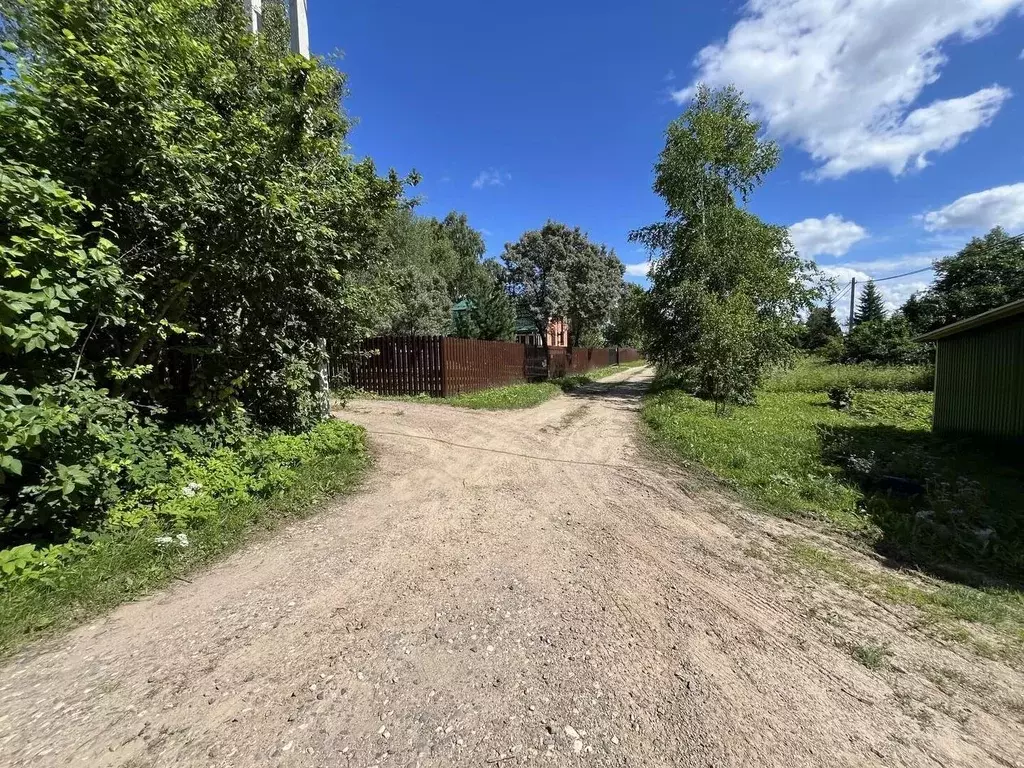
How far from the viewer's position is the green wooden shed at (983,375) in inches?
Result: 328

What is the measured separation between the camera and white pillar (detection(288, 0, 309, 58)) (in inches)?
298

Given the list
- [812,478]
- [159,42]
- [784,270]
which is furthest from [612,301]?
[159,42]

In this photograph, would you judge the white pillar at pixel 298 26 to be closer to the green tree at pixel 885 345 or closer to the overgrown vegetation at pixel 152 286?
the overgrown vegetation at pixel 152 286

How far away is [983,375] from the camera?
9242 millimetres

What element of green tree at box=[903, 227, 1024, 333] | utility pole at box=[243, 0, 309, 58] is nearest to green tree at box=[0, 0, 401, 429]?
utility pole at box=[243, 0, 309, 58]

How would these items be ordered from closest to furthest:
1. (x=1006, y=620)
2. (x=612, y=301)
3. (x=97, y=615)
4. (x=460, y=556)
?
1. (x=97, y=615)
2. (x=1006, y=620)
3. (x=460, y=556)
4. (x=612, y=301)

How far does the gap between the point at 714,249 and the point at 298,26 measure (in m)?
14.9

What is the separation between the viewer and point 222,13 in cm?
705

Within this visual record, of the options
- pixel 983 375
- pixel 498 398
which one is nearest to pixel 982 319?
pixel 983 375

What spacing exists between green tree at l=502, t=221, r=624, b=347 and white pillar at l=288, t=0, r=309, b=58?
80.4 feet

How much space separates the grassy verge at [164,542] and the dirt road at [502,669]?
0.23 m

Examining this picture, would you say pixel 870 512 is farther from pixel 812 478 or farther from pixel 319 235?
pixel 319 235

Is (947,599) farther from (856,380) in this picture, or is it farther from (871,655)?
(856,380)

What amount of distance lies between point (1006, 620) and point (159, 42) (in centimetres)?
838
